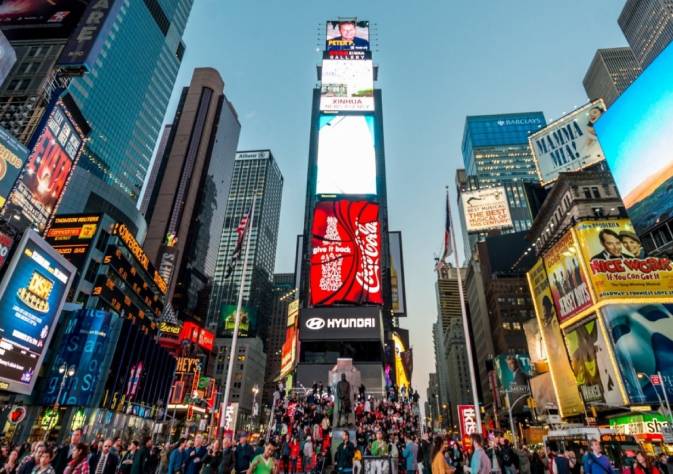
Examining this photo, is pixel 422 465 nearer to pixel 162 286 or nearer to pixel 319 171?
pixel 319 171

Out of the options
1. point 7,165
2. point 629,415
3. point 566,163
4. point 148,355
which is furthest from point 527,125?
point 7,165

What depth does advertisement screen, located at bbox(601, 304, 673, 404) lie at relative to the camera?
33562 millimetres

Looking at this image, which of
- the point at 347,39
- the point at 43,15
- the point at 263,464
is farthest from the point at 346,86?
the point at 263,464

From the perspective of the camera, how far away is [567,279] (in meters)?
44.0

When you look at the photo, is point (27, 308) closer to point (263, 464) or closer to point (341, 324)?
point (341, 324)

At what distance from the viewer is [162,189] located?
146m

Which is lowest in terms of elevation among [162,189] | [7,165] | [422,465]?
[422,465]

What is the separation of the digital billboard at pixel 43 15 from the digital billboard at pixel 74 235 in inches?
1320

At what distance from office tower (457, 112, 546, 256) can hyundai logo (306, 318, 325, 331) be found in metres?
117

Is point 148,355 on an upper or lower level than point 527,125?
lower

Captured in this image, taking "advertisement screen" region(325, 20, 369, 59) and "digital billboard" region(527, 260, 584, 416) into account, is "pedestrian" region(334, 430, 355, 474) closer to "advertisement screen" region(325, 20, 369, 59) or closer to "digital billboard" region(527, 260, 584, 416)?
"digital billboard" region(527, 260, 584, 416)

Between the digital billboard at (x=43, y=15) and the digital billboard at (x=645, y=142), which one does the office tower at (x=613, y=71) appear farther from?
the digital billboard at (x=43, y=15)

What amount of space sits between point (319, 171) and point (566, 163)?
29.8 metres

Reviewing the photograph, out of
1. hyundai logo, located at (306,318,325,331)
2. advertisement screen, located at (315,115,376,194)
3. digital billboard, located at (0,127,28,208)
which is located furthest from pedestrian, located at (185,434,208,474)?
advertisement screen, located at (315,115,376,194)
